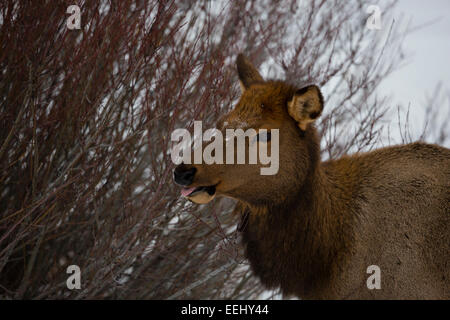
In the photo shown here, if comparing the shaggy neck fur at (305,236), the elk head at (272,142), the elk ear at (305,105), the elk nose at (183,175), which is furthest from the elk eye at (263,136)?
the elk nose at (183,175)

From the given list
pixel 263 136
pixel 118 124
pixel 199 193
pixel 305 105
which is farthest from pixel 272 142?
pixel 118 124

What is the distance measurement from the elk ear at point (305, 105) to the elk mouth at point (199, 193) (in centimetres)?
78

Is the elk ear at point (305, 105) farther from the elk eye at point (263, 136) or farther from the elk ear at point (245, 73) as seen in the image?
the elk ear at point (245, 73)

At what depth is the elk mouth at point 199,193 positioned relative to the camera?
2.96 metres

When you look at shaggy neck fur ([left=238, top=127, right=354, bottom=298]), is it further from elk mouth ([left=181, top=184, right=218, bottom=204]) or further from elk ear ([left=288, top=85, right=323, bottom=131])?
elk mouth ([left=181, top=184, right=218, bottom=204])

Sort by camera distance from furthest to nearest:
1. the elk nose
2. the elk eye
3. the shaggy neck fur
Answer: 1. the shaggy neck fur
2. the elk eye
3. the elk nose

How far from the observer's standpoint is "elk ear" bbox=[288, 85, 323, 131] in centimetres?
306

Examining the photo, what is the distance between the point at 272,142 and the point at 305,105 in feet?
1.11

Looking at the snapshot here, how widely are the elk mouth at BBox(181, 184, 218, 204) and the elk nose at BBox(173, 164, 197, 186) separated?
80 millimetres

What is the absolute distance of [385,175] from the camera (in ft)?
11.3

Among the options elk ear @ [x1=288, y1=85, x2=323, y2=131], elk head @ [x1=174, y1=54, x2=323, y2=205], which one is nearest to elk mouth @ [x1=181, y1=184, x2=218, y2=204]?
elk head @ [x1=174, y1=54, x2=323, y2=205]

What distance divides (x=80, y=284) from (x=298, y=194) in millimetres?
2372

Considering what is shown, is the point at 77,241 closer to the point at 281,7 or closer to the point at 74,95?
the point at 74,95
